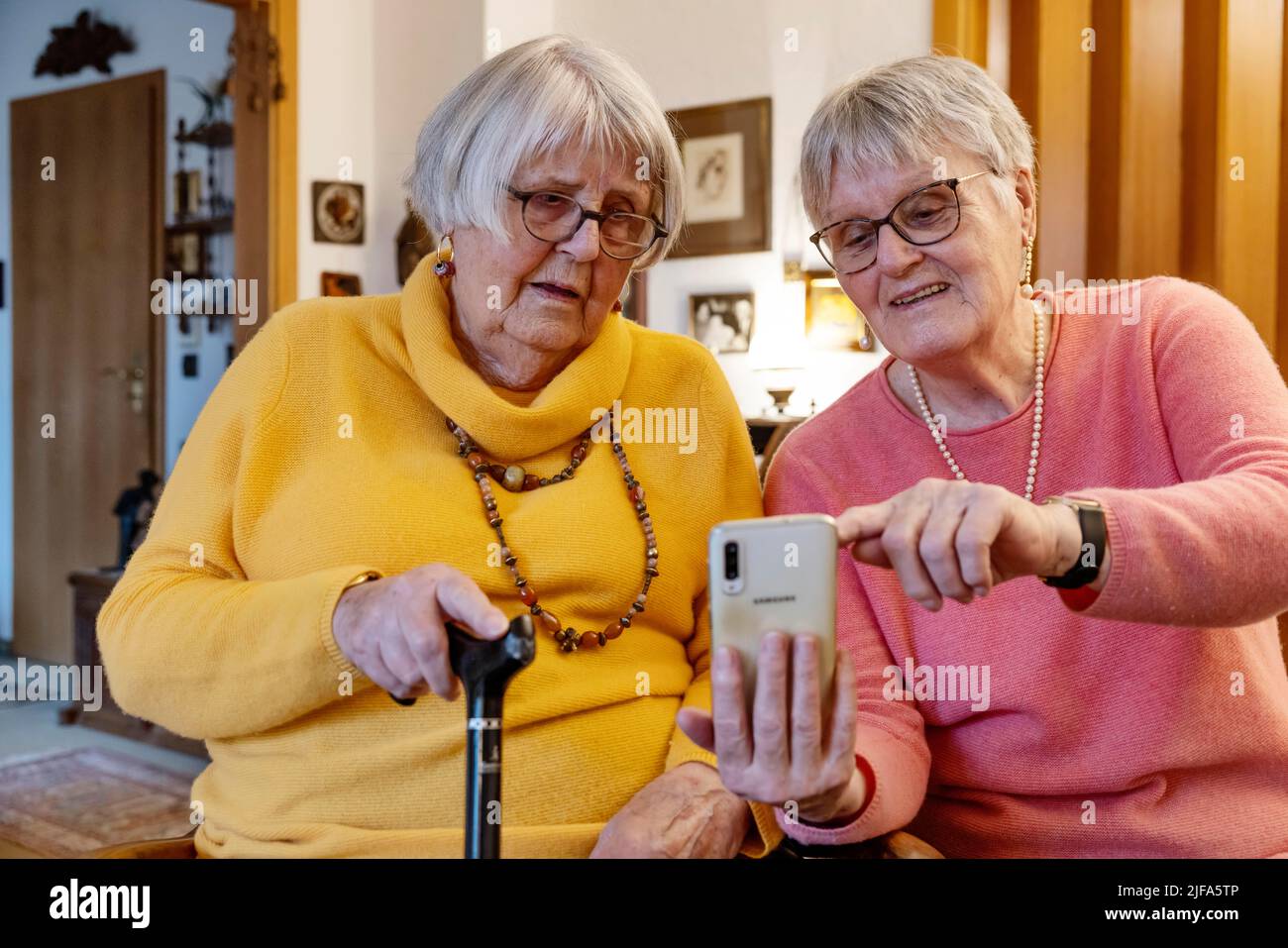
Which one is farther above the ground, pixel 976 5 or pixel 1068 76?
pixel 976 5

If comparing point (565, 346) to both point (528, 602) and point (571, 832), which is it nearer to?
point (528, 602)

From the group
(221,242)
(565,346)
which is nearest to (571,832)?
(565,346)

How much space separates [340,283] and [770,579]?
3384 millimetres

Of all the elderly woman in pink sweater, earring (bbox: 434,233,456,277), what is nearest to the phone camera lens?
the elderly woman in pink sweater

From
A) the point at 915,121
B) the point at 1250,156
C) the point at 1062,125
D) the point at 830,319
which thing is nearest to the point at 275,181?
the point at 830,319

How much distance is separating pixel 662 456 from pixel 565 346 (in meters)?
0.18

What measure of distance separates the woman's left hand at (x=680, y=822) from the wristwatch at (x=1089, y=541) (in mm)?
392

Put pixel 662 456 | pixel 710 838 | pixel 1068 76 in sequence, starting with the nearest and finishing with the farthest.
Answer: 1. pixel 710 838
2. pixel 662 456
3. pixel 1068 76

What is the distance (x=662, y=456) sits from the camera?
56.5 inches

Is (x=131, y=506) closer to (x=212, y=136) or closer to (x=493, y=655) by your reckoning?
(x=212, y=136)

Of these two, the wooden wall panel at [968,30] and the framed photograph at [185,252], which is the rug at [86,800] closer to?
the framed photograph at [185,252]

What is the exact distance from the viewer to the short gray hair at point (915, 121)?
1.26 m

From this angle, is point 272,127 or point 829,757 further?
point 272,127
